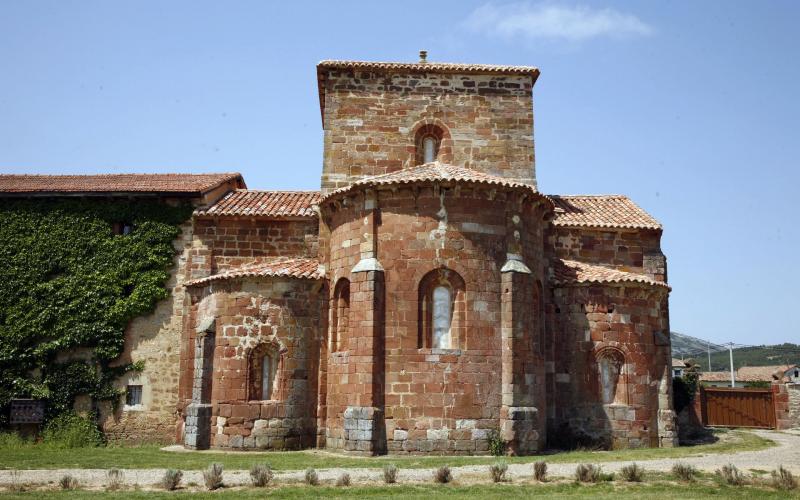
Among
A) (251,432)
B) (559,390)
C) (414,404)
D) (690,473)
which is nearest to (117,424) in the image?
(251,432)

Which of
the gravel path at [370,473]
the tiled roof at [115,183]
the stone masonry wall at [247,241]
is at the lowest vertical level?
the gravel path at [370,473]

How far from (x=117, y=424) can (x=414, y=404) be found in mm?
9718

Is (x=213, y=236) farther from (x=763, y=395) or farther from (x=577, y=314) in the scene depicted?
(x=763, y=395)

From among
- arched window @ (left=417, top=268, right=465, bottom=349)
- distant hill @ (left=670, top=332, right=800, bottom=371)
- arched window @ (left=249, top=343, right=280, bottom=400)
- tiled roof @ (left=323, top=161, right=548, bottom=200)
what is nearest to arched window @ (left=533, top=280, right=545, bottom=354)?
arched window @ (left=417, top=268, right=465, bottom=349)

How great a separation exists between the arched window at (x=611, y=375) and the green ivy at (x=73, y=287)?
1285cm

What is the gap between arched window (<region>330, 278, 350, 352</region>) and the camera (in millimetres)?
17719

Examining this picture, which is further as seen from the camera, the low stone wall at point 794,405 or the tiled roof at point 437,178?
the low stone wall at point 794,405

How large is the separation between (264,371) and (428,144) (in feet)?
28.8

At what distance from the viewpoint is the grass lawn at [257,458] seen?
554 inches

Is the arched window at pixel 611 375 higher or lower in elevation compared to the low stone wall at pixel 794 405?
higher

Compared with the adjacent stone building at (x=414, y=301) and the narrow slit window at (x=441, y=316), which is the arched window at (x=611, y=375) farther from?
the narrow slit window at (x=441, y=316)

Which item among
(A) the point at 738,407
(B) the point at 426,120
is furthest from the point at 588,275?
(A) the point at 738,407

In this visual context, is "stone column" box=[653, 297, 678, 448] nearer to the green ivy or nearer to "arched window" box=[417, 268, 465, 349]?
"arched window" box=[417, 268, 465, 349]

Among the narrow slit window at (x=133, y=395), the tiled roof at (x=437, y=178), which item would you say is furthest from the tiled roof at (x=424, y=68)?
the narrow slit window at (x=133, y=395)
